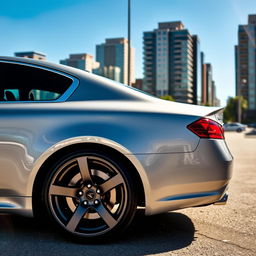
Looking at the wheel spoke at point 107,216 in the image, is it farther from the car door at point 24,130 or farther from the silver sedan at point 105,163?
the car door at point 24,130

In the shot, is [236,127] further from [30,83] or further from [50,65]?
[50,65]

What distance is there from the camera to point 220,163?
2.79m

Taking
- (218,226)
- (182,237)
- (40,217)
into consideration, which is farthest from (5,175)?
(218,226)

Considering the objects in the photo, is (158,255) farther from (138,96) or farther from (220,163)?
(138,96)

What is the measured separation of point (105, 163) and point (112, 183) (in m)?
0.16

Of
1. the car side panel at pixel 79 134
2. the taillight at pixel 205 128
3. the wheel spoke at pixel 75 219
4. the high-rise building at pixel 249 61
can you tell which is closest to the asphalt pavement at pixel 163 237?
the wheel spoke at pixel 75 219

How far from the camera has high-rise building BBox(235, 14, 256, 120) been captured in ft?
425

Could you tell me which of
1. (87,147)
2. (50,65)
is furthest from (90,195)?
(50,65)

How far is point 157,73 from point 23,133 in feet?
529

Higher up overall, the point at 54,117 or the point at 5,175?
the point at 54,117

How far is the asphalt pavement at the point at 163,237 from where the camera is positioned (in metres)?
2.66

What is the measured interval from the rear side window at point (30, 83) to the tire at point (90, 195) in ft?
2.08

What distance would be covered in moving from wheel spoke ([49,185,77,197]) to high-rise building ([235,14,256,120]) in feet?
411

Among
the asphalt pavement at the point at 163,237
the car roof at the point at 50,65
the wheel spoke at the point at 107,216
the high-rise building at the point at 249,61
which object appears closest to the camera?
the asphalt pavement at the point at 163,237
